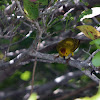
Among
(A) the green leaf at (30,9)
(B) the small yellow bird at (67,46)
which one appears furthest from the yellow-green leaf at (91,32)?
(B) the small yellow bird at (67,46)

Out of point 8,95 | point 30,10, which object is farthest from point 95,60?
point 8,95

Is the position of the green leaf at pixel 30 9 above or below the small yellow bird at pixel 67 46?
above

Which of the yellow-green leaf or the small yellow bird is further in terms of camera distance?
the small yellow bird

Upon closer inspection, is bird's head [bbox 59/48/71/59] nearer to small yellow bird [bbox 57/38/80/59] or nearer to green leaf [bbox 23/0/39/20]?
small yellow bird [bbox 57/38/80/59]

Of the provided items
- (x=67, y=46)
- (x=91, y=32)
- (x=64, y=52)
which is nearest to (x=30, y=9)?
(x=91, y=32)

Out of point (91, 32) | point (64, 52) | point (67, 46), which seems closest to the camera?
point (91, 32)

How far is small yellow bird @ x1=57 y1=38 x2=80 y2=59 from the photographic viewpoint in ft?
9.07

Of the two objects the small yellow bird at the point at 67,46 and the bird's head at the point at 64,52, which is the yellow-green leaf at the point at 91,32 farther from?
the bird's head at the point at 64,52

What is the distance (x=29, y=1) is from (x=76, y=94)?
8.36ft

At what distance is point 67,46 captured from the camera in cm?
295

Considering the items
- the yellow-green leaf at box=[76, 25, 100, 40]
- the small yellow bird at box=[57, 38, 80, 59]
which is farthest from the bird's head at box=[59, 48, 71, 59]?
the yellow-green leaf at box=[76, 25, 100, 40]

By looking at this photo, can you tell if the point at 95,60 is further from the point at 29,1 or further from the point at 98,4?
the point at 98,4

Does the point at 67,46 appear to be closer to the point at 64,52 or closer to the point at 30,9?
the point at 64,52

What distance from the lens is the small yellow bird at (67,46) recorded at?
277 centimetres
